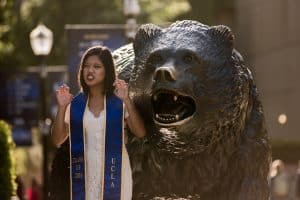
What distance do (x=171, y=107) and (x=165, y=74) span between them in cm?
27

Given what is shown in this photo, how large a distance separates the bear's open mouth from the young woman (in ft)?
0.57

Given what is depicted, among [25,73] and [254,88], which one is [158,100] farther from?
[25,73]

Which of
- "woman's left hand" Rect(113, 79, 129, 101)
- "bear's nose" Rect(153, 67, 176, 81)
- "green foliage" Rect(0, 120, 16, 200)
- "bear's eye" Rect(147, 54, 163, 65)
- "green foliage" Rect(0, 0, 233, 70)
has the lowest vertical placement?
"green foliage" Rect(0, 120, 16, 200)

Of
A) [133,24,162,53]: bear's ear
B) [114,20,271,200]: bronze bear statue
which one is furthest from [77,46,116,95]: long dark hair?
[133,24,162,53]: bear's ear

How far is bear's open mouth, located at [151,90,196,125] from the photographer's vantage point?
668 centimetres

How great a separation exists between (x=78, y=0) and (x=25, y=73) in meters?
7.26

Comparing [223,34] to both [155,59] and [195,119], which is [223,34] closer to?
[155,59]

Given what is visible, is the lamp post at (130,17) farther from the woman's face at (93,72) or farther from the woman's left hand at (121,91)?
the woman's left hand at (121,91)

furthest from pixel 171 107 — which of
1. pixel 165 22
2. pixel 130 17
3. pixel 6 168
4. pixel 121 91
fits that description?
pixel 165 22

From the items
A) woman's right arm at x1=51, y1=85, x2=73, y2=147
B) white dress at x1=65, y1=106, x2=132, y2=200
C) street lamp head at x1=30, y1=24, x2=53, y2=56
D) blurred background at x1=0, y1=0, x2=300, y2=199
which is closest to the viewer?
white dress at x1=65, y1=106, x2=132, y2=200

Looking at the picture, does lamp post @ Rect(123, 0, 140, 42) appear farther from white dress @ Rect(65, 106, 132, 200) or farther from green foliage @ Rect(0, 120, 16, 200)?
white dress @ Rect(65, 106, 132, 200)

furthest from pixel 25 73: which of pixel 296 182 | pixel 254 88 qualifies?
pixel 254 88

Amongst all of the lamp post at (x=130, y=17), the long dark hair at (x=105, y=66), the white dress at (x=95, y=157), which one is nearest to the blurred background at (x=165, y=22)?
the lamp post at (x=130, y=17)

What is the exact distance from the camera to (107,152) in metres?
6.55
